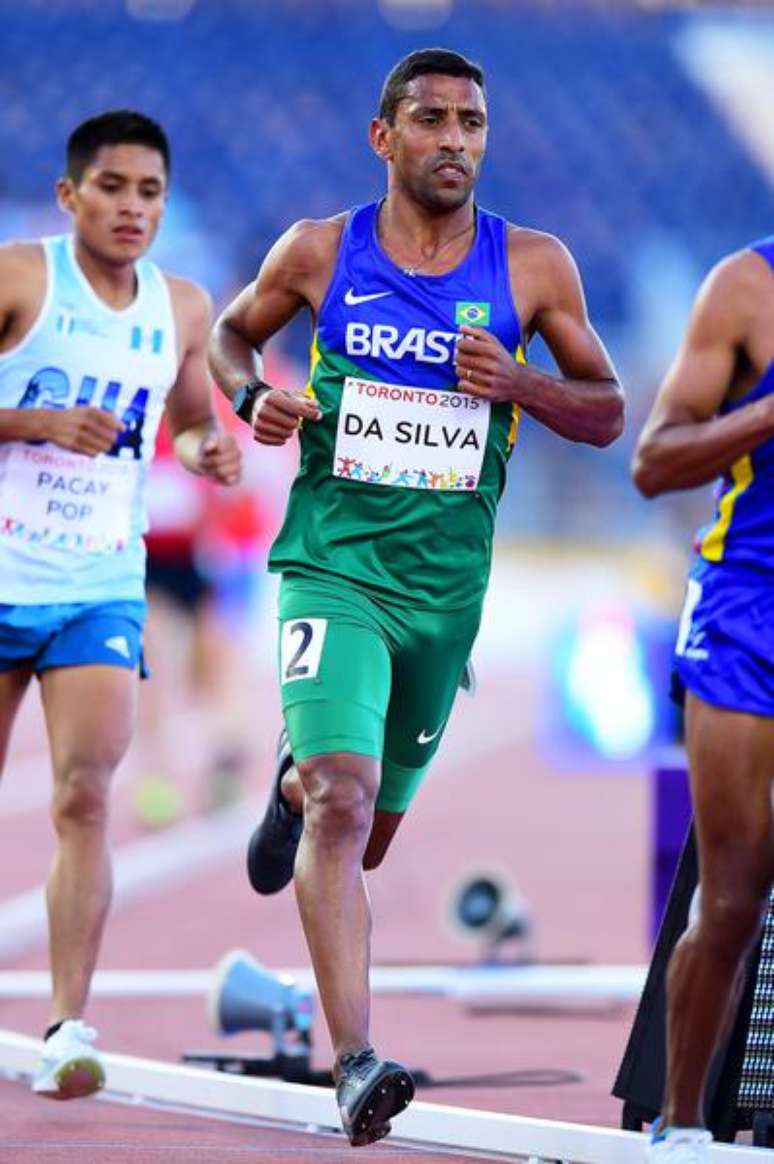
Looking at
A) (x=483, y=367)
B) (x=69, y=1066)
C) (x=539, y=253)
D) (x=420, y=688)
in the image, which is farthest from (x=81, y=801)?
(x=539, y=253)

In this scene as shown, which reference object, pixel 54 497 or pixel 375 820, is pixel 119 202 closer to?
pixel 54 497

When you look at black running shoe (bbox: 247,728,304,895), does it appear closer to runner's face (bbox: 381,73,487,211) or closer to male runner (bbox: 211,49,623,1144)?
male runner (bbox: 211,49,623,1144)

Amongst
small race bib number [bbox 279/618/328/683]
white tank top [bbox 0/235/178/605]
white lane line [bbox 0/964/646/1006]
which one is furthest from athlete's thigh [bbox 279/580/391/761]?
white lane line [bbox 0/964/646/1006]

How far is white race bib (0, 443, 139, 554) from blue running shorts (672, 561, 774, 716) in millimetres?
2036

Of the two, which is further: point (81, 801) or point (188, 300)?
point (188, 300)

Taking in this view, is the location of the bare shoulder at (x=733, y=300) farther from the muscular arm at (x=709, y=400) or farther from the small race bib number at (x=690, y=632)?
the small race bib number at (x=690, y=632)

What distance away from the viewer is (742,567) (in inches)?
193

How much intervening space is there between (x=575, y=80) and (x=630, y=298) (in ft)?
17.8

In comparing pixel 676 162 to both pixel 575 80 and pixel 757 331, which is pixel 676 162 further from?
pixel 757 331

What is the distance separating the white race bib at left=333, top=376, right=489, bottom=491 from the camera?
5.59 metres

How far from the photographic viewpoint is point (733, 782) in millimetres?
4812

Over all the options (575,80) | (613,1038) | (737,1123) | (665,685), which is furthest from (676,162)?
(737,1123)

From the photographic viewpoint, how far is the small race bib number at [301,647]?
543 centimetres

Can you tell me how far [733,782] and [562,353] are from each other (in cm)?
129
